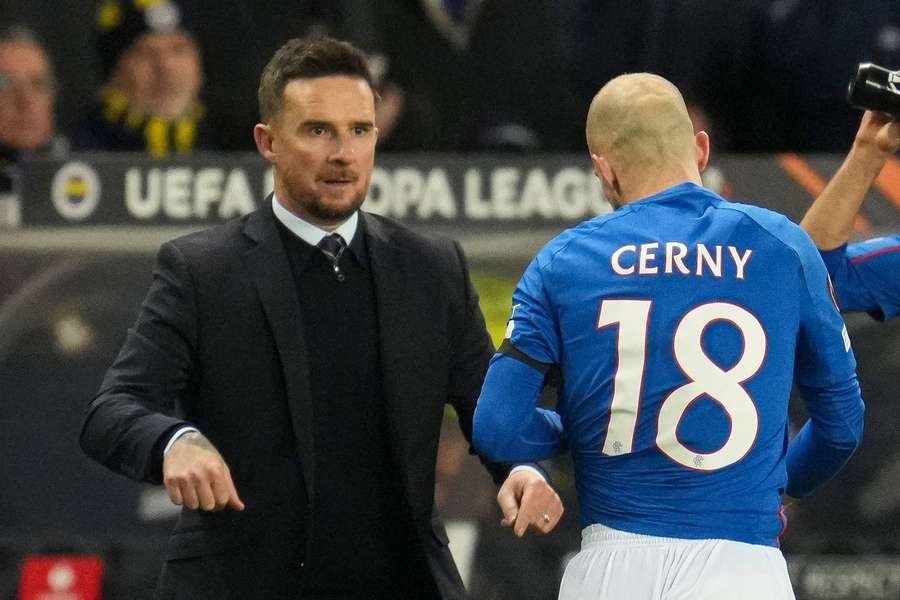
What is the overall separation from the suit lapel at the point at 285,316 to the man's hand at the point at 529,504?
393 millimetres

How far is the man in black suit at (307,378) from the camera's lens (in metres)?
3.12

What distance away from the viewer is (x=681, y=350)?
2877 mm

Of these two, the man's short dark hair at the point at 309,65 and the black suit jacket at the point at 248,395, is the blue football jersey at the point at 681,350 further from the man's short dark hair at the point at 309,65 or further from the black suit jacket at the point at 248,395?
the man's short dark hair at the point at 309,65

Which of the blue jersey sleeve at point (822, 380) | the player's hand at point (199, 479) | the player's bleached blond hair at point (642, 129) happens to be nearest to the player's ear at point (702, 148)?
the player's bleached blond hair at point (642, 129)

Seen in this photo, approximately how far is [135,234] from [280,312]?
257 centimetres

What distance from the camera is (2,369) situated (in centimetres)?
564

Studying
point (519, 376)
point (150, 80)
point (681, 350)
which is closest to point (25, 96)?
point (150, 80)

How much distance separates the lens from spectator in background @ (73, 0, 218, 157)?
19.0 ft

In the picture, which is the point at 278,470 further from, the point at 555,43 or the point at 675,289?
the point at 555,43

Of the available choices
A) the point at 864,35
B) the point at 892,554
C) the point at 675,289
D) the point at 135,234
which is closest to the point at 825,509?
the point at 892,554

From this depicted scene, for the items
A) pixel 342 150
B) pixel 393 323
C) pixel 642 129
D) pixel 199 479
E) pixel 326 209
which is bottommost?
pixel 199 479

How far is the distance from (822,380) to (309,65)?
3.88 feet

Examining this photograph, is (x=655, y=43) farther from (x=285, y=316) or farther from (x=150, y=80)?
(x=285, y=316)

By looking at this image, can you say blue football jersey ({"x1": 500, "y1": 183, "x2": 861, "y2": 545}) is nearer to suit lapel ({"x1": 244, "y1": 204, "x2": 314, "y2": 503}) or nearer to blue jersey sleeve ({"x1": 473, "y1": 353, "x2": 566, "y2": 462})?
blue jersey sleeve ({"x1": 473, "y1": 353, "x2": 566, "y2": 462})
